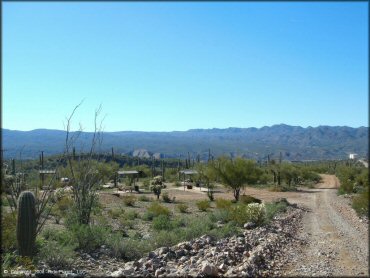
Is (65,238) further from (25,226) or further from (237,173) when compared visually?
(237,173)

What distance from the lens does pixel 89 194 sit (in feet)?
62.9

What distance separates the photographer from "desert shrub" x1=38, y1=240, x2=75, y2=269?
1204 cm

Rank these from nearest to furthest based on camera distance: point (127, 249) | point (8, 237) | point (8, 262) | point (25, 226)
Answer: point (8, 262), point (25, 226), point (8, 237), point (127, 249)

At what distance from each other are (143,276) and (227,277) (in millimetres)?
1890

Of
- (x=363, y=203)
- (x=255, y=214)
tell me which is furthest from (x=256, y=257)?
(x=255, y=214)

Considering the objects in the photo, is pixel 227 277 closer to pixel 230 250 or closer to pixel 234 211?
pixel 230 250

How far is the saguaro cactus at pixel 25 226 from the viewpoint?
12.2m

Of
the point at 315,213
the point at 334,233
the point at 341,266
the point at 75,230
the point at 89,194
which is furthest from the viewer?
the point at 315,213

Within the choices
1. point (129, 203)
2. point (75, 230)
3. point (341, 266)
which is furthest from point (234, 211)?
point (129, 203)

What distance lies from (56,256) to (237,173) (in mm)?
22084

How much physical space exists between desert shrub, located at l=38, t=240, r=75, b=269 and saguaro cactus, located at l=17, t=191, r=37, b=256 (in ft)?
1.20

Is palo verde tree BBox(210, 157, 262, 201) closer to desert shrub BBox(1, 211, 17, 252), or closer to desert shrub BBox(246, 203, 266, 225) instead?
desert shrub BBox(246, 203, 266, 225)

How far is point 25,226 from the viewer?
12289 mm

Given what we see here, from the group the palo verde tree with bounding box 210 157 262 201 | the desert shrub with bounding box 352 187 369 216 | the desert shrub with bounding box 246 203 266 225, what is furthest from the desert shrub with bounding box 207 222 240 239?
the palo verde tree with bounding box 210 157 262 201
